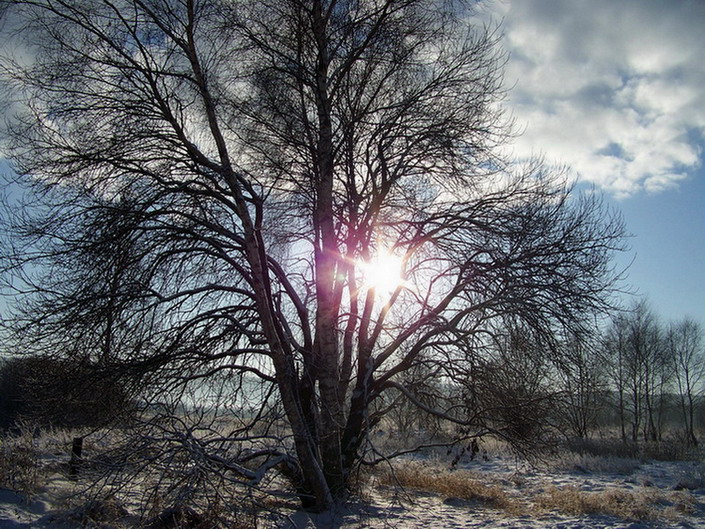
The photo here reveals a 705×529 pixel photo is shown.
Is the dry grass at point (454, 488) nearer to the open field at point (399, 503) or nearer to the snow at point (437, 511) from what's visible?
the open field at point (399, 503)

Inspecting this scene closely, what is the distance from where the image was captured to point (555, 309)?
25.2 ft

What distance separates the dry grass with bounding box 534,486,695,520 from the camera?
10.2 metres

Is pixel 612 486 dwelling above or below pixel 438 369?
below

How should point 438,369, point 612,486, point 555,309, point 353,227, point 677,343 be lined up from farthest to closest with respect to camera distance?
point 677,343 → point 612,486 → point 353,227 → point 438,369 → point 555,309

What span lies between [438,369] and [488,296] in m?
1.58

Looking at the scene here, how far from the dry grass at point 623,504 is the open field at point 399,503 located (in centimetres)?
2

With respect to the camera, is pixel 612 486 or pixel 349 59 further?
pixel 612 486

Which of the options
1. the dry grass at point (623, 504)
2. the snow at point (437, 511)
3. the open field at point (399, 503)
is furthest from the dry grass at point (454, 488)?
the dry grass at point (623, 504)

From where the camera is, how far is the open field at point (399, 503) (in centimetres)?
577

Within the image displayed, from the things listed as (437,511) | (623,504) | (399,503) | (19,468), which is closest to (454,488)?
(437,511)

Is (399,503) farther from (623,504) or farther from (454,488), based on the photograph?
(623,504)

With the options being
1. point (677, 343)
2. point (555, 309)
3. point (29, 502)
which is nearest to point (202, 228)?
point (29, 502)

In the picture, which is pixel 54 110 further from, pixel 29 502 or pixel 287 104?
pixel 29 502

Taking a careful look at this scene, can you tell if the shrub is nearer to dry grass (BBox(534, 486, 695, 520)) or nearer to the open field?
the open field
